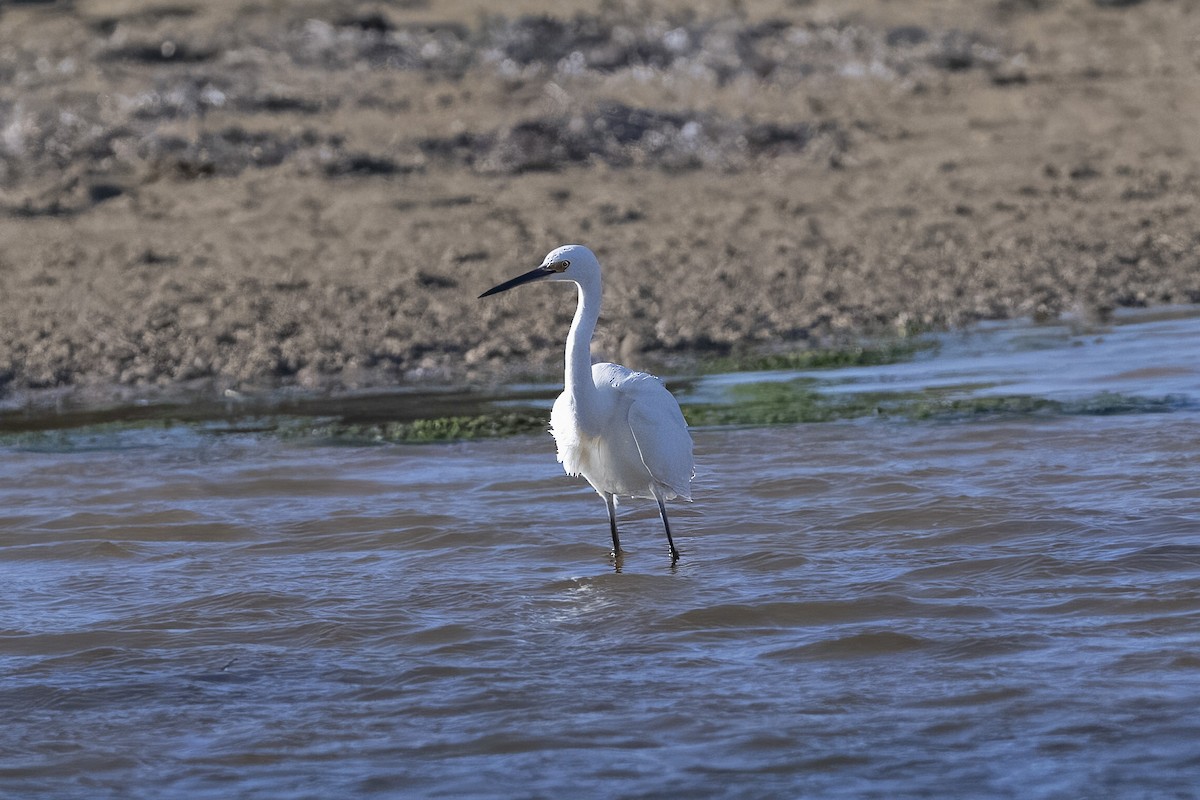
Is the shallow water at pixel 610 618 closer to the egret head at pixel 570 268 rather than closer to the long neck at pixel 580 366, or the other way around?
the long neck at pixel 580 366

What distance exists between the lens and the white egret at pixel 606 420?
651cm

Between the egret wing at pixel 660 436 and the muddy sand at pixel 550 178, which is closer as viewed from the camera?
the egret wing at pixel 660 436

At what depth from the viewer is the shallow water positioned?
15.5ft

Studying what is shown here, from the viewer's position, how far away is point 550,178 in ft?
44.7

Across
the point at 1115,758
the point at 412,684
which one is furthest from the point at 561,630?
the point at 1115,758

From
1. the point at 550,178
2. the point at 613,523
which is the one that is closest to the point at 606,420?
the point at 613,523

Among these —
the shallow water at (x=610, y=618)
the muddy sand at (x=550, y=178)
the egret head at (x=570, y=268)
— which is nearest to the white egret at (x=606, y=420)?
the egret head at (x=570, y=268)

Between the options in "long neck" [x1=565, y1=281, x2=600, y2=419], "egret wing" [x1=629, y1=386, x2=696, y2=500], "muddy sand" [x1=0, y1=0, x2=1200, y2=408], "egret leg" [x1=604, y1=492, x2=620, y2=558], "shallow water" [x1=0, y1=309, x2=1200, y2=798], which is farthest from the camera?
"muddy sand" [x1=0, y1=0, x2=1200, y2=408]

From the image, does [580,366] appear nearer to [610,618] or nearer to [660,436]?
[660,436]

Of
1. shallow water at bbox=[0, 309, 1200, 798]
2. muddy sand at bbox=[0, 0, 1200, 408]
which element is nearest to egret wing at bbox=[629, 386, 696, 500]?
shallow water at bbox=[0, 309, 1200, 798]

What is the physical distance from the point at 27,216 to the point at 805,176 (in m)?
5.99

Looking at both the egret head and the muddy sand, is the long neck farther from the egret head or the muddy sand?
the muddy sand

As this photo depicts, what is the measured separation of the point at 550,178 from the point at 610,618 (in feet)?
26.0

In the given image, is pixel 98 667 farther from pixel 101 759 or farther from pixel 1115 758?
pixel 1115 758
